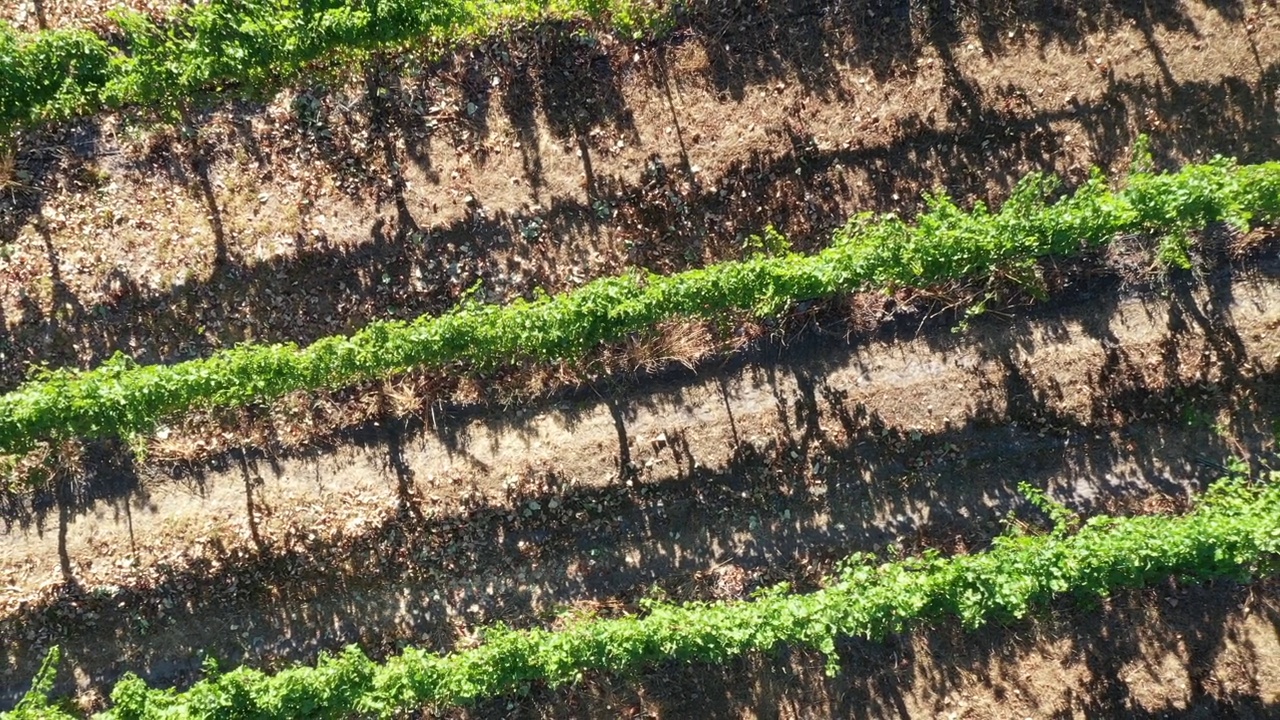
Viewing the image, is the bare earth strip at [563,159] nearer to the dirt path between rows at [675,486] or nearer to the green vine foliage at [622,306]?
the green vine foliage at [622,306]

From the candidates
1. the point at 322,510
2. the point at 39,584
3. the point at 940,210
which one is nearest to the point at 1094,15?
the point at 940,210

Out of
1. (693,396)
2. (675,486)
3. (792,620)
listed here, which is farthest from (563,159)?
(792,620)

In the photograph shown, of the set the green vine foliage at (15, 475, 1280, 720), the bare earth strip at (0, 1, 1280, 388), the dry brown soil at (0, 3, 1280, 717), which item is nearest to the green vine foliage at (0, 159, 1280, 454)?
the dry brown soil at (0, 3, 1280, 717)

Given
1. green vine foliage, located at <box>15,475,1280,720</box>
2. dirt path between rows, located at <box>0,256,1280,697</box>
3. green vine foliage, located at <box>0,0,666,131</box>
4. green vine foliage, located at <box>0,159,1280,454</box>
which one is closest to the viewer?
green vine foliage, located at <box>15,475,1280,720</box>

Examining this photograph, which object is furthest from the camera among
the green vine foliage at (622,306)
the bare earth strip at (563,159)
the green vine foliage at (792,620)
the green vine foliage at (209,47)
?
the bare earth strip at (563,159)

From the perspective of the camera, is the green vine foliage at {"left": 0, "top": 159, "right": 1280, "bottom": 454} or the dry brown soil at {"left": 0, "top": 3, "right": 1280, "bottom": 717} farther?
the dry brown soil at {"left": 0, "top": 3, "right": 1280, "bottom": 717}

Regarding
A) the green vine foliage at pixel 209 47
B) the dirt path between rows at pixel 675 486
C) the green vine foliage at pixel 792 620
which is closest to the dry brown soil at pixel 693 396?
the dirt path between rows at pixel 675 486

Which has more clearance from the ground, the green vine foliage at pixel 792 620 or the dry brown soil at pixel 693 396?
the dry brown soil at pixel 693 396

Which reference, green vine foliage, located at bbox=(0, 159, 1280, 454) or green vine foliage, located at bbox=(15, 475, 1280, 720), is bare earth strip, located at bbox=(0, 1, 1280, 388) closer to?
green vine foliage, located at bbox=(0, 159, 1280, 454)
